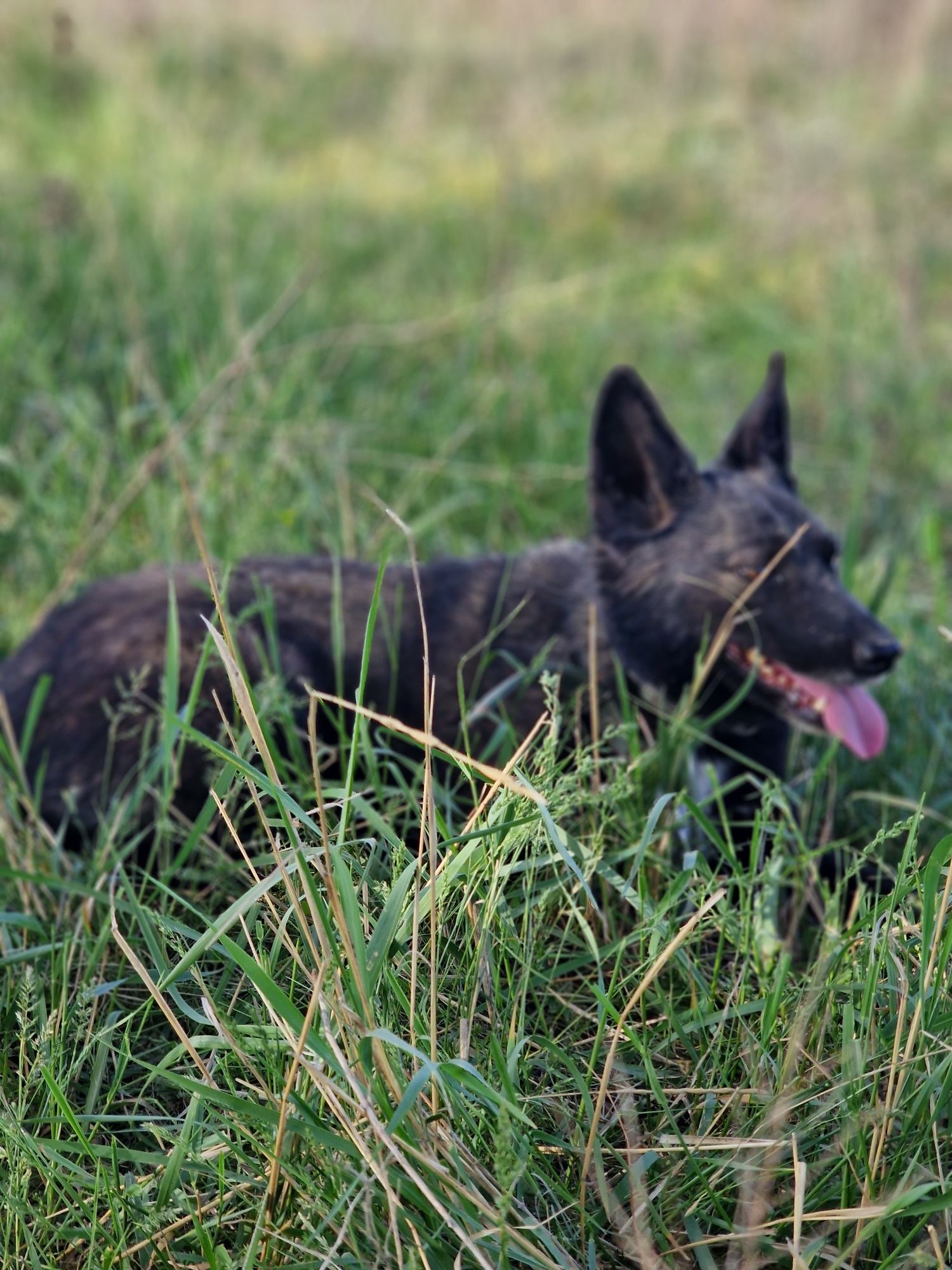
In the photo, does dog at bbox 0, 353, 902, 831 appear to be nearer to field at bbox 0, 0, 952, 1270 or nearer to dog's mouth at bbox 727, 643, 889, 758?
dog's mouth at bbox 727, 643, 889, 758

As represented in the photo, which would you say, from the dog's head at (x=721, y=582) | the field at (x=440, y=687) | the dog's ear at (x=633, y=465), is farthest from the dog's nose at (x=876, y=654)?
the dog's ear at (x=633, y=465)

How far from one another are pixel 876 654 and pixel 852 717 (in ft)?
0.49

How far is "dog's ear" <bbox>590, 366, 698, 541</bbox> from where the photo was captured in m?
2.88

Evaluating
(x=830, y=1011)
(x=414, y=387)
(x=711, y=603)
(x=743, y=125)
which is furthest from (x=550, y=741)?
(x=743, y=125)

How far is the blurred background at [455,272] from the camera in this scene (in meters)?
3.63

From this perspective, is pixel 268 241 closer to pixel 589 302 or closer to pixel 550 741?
pixel 589 302

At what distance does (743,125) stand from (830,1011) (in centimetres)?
736

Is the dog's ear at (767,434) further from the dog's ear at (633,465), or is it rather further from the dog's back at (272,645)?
the dog's back at (272,645)

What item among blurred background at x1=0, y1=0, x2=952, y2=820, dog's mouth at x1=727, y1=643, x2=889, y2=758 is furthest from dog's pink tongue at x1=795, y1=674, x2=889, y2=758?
blurred background at x1=0, y1=0, x2=952, y2=820

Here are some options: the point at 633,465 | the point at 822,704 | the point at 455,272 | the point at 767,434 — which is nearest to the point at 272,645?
the point at 633,465

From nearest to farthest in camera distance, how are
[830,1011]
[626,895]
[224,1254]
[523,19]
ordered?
[224,1254] → [830,1011] → [626,895] → [523,19]

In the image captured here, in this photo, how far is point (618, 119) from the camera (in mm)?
8516

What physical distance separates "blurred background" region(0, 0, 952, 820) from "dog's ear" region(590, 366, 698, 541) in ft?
1.83

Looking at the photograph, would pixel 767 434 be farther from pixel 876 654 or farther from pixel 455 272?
pixel 455 272
